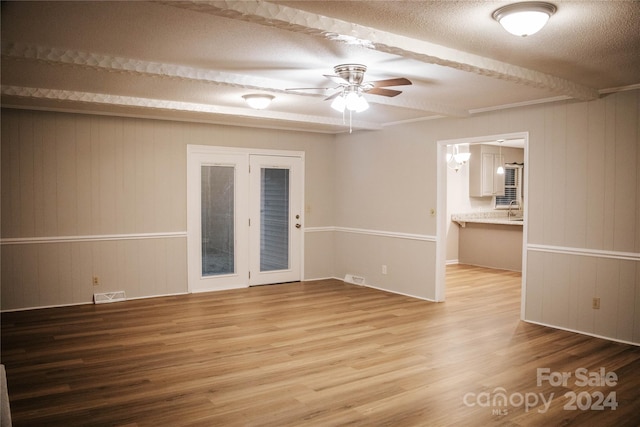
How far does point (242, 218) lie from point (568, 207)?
4.29 metres

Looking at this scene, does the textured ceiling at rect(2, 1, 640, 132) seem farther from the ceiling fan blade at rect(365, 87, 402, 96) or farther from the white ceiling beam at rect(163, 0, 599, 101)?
the ceiling fan blade at rect(365, 87, 402, 96)

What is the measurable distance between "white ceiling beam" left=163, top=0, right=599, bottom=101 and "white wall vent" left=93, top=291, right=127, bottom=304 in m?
4.77

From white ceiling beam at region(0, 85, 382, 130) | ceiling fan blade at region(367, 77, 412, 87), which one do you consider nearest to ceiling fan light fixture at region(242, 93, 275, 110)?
white ceiling beam at region(0, 85, 382, 130)

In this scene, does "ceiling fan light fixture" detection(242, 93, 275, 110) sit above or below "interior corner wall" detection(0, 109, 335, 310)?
above

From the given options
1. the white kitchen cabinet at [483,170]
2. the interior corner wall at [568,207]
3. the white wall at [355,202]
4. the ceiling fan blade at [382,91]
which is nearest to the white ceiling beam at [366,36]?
the ceiling fan blade at [382,91]

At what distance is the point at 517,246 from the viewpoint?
8.62m

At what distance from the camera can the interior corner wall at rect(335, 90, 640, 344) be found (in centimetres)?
463

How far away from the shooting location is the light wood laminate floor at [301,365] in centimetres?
316

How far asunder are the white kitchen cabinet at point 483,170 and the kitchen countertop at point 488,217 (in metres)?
0.41

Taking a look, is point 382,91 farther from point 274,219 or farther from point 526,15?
point 274,219

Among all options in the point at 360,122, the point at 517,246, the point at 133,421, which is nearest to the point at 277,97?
the point at 360,122

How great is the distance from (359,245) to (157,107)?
3.72 metres

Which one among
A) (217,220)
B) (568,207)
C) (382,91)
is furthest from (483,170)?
(382,91)

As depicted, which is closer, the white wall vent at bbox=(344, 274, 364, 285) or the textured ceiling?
the textured ceiling
